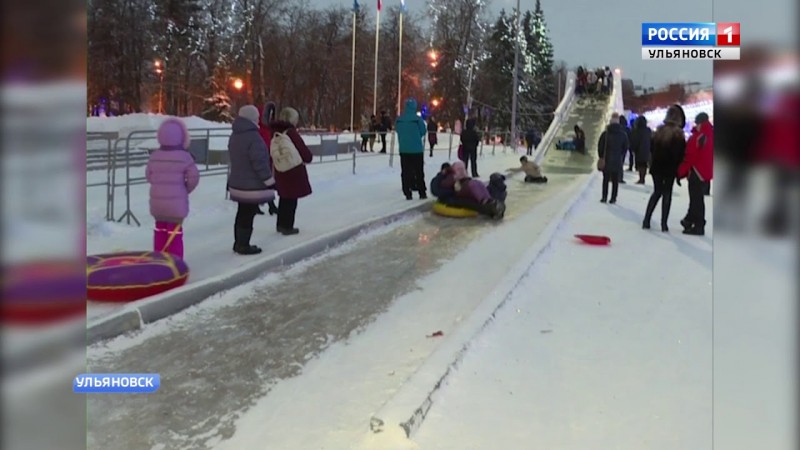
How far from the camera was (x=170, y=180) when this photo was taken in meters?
4.61

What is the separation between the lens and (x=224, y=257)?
511 cm

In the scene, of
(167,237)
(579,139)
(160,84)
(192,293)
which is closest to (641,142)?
(167,237)

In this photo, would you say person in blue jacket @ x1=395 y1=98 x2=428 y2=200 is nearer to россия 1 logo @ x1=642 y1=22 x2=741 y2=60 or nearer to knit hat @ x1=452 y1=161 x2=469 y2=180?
knit hat @ x1=452 y1=161 x2=469 y2=180

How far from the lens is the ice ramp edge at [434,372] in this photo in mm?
2264

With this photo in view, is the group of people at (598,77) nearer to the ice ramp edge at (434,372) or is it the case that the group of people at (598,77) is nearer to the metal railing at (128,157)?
the ice ramp edge at (434,372)

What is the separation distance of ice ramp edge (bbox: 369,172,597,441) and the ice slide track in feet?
1.94

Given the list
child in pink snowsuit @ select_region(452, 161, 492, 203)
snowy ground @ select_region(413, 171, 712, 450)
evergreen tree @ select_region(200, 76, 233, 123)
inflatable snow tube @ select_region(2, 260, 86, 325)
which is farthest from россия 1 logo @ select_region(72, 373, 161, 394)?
evergreen tree @ select_region(200, 76, 233, 123)

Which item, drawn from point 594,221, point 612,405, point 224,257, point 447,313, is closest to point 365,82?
point 594,221

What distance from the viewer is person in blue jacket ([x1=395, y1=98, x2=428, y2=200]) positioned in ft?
28.5

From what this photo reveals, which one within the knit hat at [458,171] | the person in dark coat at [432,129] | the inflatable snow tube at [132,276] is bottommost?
the inflatable snow tube at [132,276]

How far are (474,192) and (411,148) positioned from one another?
149 centimetres

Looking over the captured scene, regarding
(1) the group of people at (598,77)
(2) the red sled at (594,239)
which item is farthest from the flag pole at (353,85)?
(2) the red sled at (594,239)

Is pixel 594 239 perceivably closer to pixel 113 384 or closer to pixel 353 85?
pixel 113 384

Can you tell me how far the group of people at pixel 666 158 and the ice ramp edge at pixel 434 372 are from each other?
116 cm
